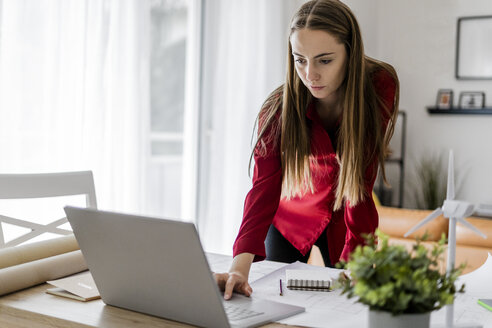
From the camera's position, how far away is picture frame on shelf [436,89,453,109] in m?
4.95

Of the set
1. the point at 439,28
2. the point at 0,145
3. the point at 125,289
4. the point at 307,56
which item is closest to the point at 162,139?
the point at 0,145

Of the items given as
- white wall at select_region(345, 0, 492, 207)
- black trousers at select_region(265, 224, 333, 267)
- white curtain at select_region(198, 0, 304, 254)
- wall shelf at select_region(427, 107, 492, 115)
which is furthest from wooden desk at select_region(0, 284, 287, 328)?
wall shelf at select_region(427, 107, 492, 115)

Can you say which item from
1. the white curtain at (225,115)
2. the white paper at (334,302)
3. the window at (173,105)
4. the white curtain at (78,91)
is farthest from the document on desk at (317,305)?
the white curtain at (225,115)

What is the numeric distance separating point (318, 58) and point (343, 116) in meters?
0.22

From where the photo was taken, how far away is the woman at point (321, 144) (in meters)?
1.50

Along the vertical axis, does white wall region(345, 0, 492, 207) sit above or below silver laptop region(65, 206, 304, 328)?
above

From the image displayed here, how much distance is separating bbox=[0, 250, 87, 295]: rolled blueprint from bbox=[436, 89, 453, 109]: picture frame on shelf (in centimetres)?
422

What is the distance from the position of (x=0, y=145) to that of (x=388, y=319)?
193 centimetres

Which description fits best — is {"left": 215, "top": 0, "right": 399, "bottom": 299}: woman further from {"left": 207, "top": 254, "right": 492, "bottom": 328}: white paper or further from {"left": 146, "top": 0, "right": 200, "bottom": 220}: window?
{"left": 146, "top": 0, "right": 200, "bottom": 220}: window

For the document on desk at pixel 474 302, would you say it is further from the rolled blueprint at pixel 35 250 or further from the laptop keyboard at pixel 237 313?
the rolled blueprint at pixel 35 250

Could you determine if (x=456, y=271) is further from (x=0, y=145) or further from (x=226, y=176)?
(x=226, y=176)

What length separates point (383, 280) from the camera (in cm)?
77

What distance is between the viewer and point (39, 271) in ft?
4.18

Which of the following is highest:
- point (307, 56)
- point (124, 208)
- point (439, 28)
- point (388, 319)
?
point (439, 28)
